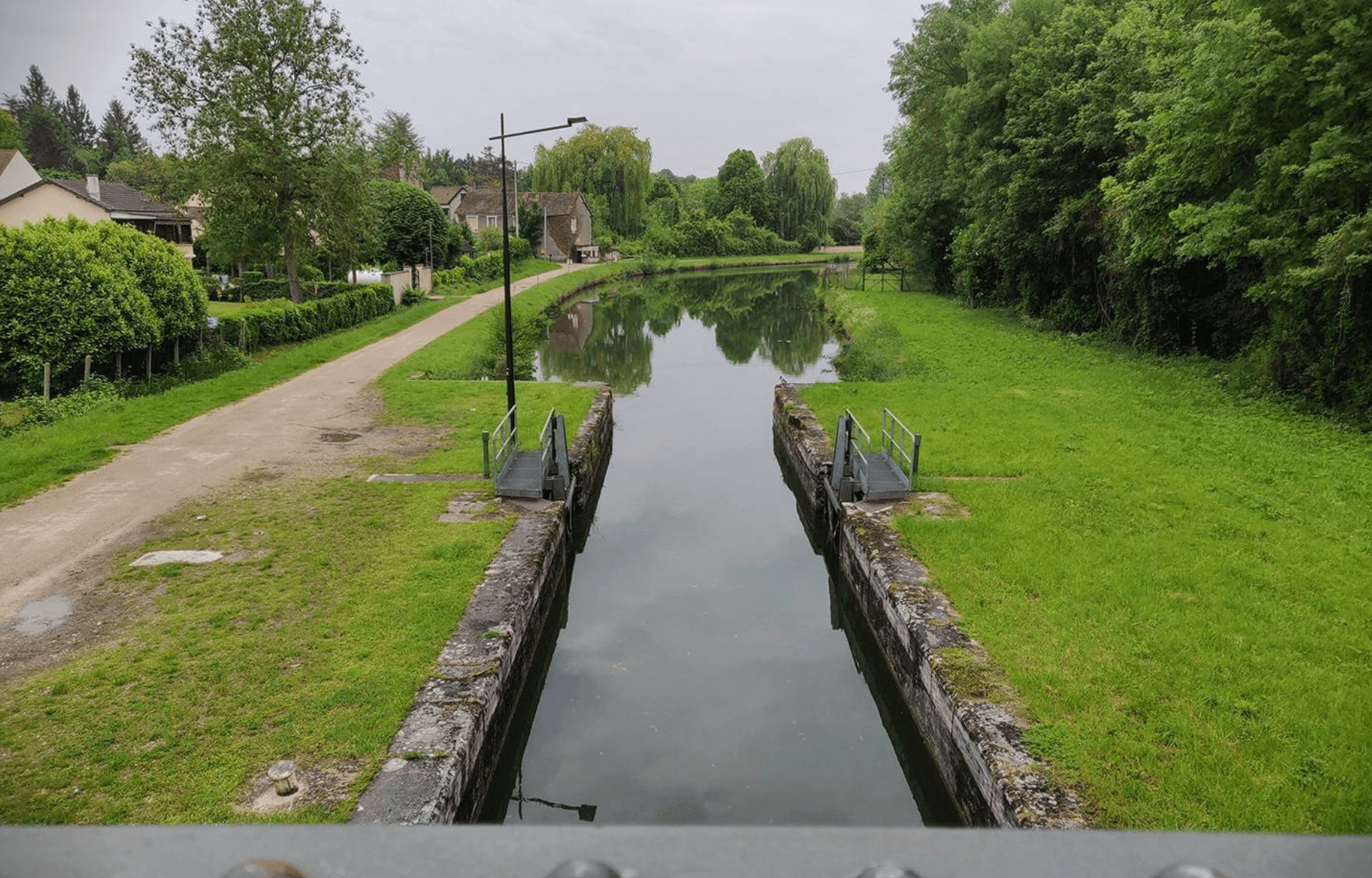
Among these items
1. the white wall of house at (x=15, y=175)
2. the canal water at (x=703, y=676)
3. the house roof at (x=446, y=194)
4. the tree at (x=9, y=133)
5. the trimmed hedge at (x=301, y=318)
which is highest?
the tree at (x=9, y=133)

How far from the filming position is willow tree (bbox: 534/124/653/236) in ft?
227

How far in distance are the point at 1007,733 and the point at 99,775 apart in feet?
21.6

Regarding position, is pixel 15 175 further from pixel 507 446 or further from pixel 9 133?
pixel 507 446

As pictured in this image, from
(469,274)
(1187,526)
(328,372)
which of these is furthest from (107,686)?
(469,274)

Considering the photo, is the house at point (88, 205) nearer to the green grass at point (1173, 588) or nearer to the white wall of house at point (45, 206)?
the white wall of house at point (45, 206)

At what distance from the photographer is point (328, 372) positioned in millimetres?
22562

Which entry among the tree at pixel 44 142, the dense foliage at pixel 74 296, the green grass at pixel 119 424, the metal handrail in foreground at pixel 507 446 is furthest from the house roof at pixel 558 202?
the metal handrail in foreground at pixel 507 446

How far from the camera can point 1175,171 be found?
17906 millimetres

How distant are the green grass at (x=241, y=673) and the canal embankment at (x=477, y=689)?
18 centimetres

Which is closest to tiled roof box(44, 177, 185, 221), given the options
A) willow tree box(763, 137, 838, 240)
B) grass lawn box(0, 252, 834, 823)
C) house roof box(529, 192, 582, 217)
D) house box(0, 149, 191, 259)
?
house box(0, 149, 191, 259)

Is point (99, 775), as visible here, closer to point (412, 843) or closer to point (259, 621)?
point (259, 621)

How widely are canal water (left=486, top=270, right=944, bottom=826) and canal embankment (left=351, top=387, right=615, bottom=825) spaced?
0.57 metres

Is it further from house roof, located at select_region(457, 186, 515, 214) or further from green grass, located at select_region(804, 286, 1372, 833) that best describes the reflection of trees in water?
house roof, located at select_region(457, 186, 515, 214)

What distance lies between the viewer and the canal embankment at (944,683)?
608 cm
